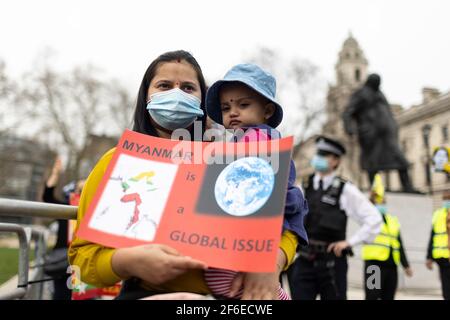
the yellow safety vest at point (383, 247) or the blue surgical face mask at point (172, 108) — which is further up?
the blue surgical face mask at point (172, 108)

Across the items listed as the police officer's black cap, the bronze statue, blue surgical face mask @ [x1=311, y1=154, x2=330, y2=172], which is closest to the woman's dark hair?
blue surgical face mask @ [x1=311, y1=154, x2=330, y2=172]

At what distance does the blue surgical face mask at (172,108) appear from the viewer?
1453mm

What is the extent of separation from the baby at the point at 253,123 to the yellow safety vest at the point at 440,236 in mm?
4792

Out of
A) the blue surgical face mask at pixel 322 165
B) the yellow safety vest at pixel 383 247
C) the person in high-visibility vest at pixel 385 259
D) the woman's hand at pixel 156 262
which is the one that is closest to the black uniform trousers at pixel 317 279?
the blue surgical face mask at pixel 322 165

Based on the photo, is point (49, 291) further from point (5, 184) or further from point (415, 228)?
point (5, 184)

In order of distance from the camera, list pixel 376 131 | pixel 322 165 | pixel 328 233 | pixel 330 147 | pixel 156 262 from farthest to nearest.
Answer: pixel 376 131 < pixel 330 147 < pixel 322 165 < pixel 328 233 < pixel 156 262

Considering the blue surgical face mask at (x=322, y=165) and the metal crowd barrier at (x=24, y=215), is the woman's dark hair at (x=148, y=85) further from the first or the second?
the blue surgical face mask at (x=322, y=165)

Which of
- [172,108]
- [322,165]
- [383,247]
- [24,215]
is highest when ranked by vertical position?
[322,165]

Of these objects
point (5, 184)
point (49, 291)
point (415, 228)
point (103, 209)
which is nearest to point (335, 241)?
point (49, 291)

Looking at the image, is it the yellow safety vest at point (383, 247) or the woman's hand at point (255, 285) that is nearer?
the woman's hand at point (255, 285)

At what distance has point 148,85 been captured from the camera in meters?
1.62

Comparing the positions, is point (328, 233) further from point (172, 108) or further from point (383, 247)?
point (172, 108)

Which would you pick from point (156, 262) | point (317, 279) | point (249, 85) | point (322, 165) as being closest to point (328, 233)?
point (317, 279)

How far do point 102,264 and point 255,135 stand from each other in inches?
22.5
